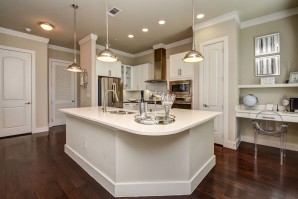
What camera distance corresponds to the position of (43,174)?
2199 millimetres

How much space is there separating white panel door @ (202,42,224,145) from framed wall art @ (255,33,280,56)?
82 centimetres

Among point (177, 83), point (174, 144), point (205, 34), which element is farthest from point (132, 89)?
point (174, 144)

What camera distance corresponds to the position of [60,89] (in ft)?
17.6

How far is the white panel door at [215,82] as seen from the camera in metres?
3.35

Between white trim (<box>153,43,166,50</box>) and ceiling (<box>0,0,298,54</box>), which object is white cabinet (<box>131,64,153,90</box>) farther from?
ceiling (<box>0,0,298,54</box>)

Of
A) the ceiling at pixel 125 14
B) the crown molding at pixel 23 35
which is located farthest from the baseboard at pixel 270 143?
the crown molding at pixel 23 35

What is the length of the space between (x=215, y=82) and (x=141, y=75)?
2.92 meters

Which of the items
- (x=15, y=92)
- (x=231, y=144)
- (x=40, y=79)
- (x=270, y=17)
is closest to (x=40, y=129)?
(x=15, y=92)

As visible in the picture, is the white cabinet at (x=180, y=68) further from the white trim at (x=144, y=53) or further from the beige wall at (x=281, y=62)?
the white trim at (x=144, y=53)

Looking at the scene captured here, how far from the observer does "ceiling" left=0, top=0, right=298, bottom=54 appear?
2.78 metres

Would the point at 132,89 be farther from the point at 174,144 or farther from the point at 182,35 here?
the point at 174,144

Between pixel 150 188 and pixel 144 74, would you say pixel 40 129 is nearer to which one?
pixel 144 74

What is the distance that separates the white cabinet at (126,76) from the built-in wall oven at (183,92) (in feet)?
7.04

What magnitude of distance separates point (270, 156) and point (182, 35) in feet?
11.2
